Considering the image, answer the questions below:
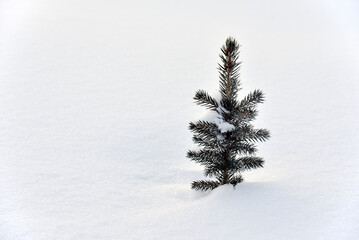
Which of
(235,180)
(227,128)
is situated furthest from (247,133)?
(235,180)

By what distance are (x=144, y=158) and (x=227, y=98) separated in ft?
6.29

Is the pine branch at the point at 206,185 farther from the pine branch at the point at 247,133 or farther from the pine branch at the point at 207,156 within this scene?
the pine branch at the point at 247,133

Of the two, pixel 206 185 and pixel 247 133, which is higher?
pixel 247 133

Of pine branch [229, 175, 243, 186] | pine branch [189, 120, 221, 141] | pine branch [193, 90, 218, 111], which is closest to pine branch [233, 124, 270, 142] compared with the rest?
pine branch [189, 120, 221, 141]

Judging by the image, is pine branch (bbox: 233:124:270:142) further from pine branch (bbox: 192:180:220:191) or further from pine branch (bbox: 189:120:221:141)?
pine branch (bbox: 192:180:220:191)

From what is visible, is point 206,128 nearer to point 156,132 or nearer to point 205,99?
point 205,99

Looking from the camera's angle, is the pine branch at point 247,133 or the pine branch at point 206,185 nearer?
the pine branch at point 247,133

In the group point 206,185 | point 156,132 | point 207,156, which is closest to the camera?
point 207,156

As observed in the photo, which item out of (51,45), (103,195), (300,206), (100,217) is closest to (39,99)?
(51,45)

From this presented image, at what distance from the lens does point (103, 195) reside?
4078mm

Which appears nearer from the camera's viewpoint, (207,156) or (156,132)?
(207,156)

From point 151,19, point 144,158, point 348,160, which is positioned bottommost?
point 348,160

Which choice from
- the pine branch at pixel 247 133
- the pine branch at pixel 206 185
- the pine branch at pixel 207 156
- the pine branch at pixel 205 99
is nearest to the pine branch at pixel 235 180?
the pine branch at pixel 206 185

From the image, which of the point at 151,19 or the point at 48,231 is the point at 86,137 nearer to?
the point at 48,231
